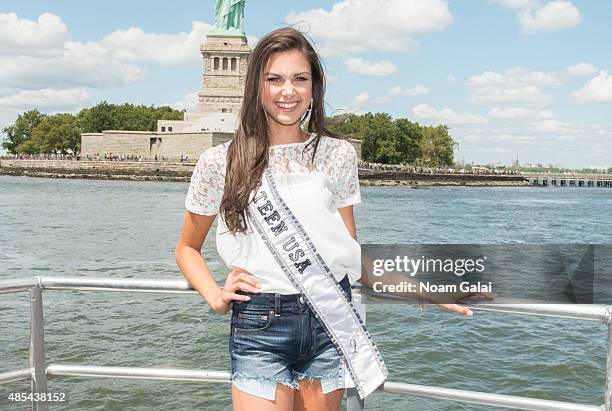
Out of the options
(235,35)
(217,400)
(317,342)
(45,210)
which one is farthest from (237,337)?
(235,35)

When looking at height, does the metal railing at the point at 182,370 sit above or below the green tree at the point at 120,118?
below

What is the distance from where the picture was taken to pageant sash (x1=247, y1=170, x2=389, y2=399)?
2.48m

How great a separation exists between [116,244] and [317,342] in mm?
23643

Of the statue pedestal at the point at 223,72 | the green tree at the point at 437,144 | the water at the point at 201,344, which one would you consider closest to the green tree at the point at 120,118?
the statue pedestal at the point at 223,72

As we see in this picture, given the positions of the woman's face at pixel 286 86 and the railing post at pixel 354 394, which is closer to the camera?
the woman's face at pixel 286 86

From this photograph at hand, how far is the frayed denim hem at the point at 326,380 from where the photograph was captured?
100 inches

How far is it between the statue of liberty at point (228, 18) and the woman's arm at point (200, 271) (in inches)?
3158

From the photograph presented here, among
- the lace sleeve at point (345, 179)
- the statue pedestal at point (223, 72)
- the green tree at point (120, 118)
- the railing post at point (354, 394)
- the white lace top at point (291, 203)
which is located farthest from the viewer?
the green tree at point (120, 118)

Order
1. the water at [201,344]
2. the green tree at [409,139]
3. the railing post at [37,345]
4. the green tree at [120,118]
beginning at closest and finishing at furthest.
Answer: the railing post at [37,345] < the water at [201,344] < the green tree at [120,118] < the green tree at [409,139]

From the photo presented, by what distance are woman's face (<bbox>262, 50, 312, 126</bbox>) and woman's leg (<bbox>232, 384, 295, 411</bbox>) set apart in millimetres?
1025

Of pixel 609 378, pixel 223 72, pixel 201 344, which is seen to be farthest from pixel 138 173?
pixel 609 378

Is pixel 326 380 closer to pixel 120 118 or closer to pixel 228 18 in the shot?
pixel 228 18

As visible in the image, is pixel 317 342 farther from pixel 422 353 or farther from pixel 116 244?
pixel 116 244

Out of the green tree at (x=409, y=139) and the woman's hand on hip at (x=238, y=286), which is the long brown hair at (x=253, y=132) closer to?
the woman's hand on hip at (x=238, y=286)
